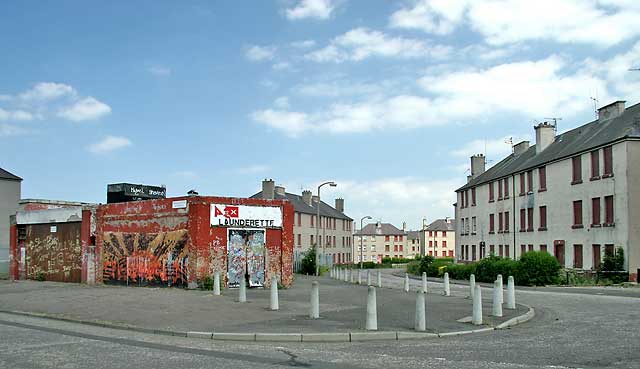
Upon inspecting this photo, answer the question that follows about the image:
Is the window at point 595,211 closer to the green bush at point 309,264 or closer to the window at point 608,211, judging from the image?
the window at point 608,211

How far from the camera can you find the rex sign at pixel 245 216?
81.4ft

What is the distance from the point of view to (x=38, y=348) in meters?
10.4

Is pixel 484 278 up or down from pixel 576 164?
down

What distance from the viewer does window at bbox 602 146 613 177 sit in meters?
34.1

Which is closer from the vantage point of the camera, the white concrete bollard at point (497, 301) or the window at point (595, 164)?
the white concrete bollard at point (497, 301)

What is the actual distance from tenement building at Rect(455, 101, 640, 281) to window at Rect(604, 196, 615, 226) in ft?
0.18

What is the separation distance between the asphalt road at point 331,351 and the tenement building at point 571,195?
70.6 feet

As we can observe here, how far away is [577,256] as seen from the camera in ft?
123

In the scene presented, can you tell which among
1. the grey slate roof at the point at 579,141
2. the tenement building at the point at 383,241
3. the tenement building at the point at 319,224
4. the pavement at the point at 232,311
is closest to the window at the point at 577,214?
the grey slate roof at the point at 579,141

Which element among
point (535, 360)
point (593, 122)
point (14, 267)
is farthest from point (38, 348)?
point (593, 122)

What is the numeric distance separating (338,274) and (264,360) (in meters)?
30.1

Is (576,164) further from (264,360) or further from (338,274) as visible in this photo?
(264,360)

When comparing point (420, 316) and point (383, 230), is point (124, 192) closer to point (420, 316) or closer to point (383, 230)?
point (420, 316)

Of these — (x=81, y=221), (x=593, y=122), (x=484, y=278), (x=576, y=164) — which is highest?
(x=593, y=122)
